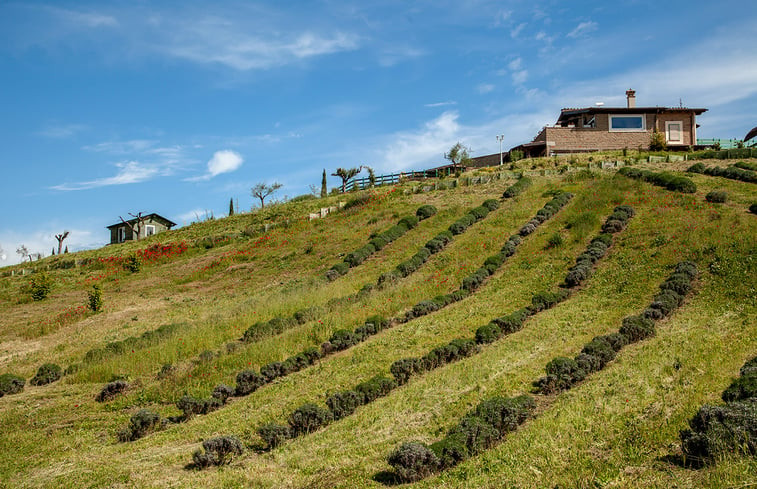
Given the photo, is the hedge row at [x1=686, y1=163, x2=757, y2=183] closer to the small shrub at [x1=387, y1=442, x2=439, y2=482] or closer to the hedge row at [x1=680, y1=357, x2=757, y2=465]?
the hedge row at [x1=680, y1=357, x2=757, y2=465]

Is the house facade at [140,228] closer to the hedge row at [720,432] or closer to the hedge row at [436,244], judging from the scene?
the hedge row at [436,244]

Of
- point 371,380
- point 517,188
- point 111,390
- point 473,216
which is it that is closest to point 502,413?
point 371,380

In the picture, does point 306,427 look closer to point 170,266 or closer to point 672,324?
point 672,324

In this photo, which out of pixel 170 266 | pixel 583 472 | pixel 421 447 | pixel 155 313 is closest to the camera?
pixel 583 472

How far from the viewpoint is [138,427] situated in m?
12.8

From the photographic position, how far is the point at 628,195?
29.6 metres

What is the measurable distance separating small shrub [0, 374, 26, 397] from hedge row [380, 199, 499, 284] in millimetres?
12944

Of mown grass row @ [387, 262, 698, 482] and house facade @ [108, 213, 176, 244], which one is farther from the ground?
house facade @ [108, 213, 176, 244]

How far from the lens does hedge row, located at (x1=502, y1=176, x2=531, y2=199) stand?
121 ft

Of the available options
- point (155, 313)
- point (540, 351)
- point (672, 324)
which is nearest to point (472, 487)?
point (540, 351)

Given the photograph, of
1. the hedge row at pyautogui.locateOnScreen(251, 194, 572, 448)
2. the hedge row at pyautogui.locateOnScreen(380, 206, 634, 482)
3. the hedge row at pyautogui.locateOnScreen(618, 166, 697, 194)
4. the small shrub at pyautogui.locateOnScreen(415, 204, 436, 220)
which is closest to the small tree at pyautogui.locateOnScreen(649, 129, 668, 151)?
the hedge row at pyautogui.locateOnScreen(618, 166, 697, 194)

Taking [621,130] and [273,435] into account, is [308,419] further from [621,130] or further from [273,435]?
[621,130]

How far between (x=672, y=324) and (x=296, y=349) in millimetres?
11237

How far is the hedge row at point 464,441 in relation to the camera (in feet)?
28.7
